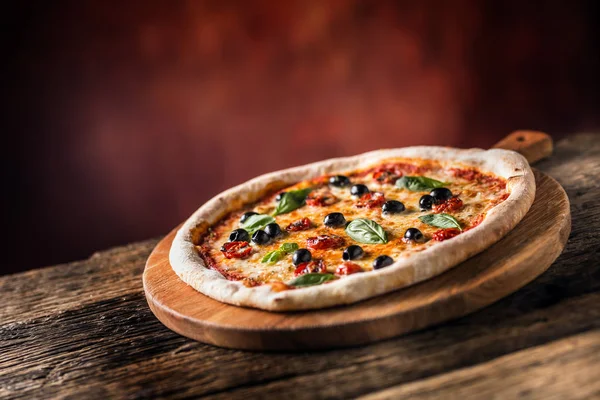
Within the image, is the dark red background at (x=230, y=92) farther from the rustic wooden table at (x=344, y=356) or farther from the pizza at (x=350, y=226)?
the rustic wooden table at (x=344, y=356)

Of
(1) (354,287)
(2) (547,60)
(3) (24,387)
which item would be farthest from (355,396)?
(2) (547,60)

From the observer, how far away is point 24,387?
10.5 feet

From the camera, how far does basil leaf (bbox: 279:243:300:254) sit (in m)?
3.77

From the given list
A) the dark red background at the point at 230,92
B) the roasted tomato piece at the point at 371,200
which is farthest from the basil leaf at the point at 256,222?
the dark red background at the point at 230,92

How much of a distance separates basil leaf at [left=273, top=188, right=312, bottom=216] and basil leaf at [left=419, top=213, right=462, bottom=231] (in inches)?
37.5

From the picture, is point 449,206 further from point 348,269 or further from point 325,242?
point 348,269

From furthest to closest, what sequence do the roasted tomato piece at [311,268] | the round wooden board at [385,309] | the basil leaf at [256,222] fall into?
1. the basil leaf at [256,222]
2. the roasted tomato piece at [311,268]
3. the round wooden board at [385,309]

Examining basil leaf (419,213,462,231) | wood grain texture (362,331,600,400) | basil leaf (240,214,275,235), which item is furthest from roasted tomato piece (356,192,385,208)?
wood grain texture (362,331,600,400)

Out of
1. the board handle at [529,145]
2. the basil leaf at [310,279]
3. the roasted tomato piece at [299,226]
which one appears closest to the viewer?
the basil leaf at [310,279]

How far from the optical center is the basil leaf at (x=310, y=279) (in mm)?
3293

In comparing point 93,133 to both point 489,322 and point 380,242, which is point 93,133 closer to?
point 380,242

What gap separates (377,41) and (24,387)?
5925 millimetres

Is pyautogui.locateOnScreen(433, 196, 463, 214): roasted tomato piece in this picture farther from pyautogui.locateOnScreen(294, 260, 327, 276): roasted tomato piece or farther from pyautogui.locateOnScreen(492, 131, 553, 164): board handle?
pyautogui.locateOnScreen(492, 131, 553, 164): board handle

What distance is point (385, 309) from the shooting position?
9.80 feet
